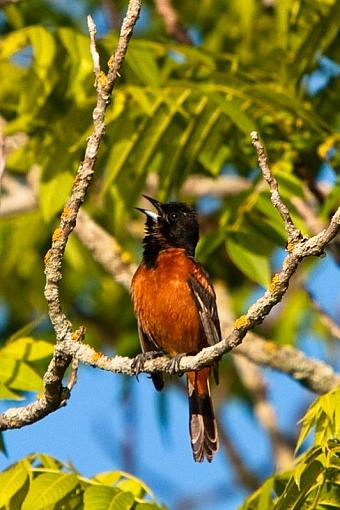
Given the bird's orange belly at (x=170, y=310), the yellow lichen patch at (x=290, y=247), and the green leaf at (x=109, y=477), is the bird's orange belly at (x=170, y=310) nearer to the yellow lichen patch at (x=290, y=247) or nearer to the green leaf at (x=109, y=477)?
the green leaf at (x=109, y=477)

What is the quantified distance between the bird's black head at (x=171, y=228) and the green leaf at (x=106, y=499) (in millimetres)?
1945

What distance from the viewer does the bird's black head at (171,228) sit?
6402 mm

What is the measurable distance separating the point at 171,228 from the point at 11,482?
2192 millimetres

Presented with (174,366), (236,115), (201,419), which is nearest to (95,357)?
(174,366)

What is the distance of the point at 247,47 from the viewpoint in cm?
798

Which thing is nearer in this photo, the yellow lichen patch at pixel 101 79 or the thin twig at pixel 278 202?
the thin twig at pixel 278 202

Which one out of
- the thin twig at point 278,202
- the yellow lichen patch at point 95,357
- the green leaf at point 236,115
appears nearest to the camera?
the thin twig at point 278,202

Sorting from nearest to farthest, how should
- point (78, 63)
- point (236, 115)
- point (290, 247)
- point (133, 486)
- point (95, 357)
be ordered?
point (290, 247) < point (95, 357) < point (133, 486) < point (236, 115) < point (78, 63)

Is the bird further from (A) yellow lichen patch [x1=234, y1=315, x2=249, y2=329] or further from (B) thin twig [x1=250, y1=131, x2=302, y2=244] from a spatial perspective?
(B) thin twig [x1=250, y1=131, x2=302, y2=244]

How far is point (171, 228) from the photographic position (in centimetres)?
646

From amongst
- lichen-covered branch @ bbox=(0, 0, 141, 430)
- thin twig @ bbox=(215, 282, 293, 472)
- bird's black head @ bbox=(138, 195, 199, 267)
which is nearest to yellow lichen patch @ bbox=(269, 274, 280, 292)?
lichen-covered branch @ bbox=(0, 0, 141, 430)

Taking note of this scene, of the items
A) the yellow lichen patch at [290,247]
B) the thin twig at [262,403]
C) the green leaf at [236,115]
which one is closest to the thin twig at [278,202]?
the yellow lichen patch at [290,247]

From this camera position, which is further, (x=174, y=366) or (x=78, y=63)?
(x=78, y=63)

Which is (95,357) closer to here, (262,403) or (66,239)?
(66,239)
